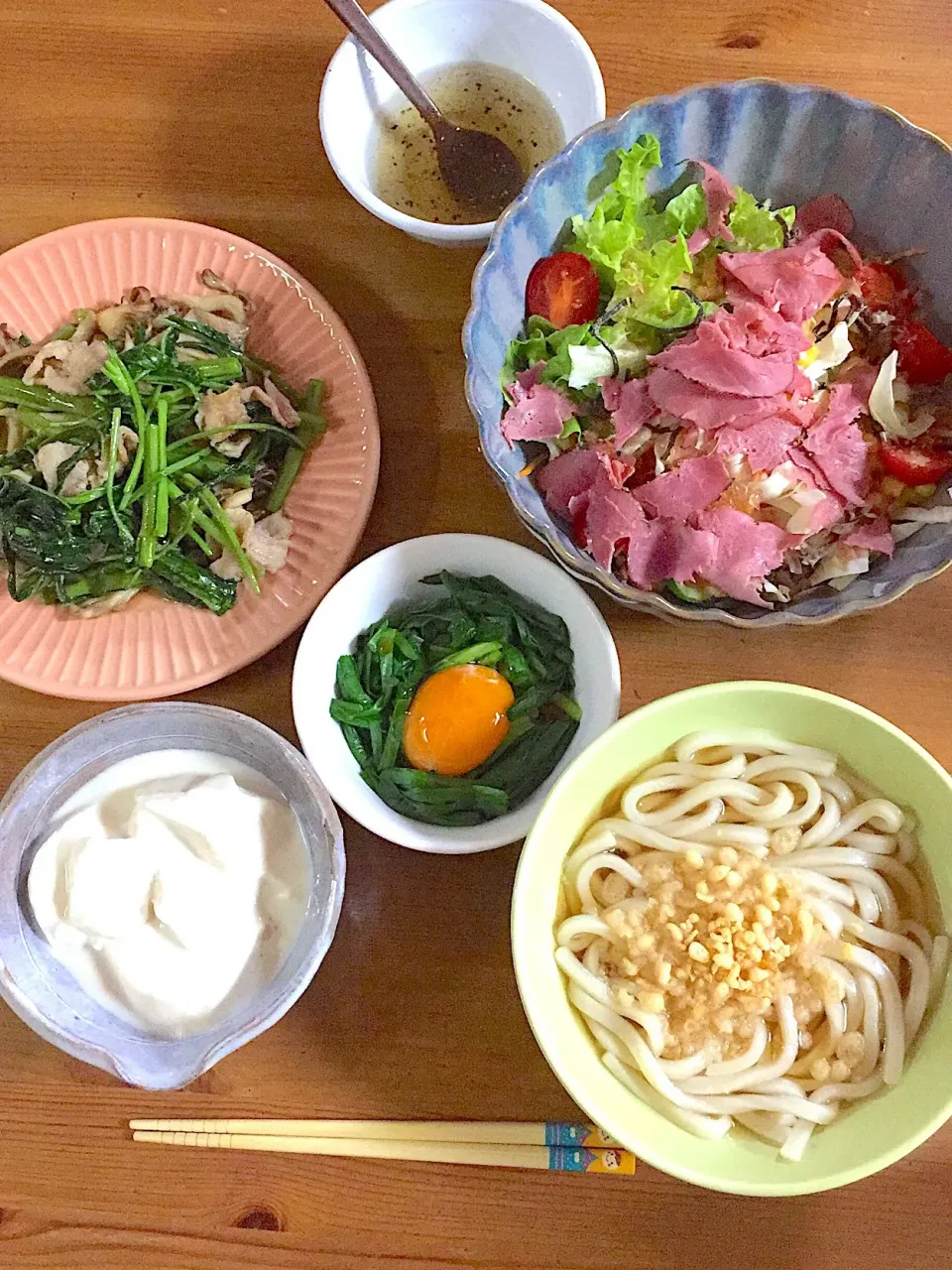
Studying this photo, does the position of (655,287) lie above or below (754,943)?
above

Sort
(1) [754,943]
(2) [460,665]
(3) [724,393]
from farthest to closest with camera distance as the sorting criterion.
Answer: (2) [460,665]
(3) [724,393]
(1) [754,943]

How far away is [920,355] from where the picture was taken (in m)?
1.33

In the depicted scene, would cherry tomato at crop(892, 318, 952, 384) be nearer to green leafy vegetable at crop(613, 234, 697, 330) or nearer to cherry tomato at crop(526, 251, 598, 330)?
green leafy vegetable at crop(613, 234, 697, 330)

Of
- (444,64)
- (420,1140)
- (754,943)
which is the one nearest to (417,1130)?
(420,1140)

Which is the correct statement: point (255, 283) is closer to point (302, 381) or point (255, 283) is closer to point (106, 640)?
point (302, 381)

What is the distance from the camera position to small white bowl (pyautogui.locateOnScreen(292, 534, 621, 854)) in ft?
4.31

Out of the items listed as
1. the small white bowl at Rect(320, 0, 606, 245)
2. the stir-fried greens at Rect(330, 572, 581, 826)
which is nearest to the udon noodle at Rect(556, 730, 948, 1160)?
the stir-fried greens at Rect(330, 572, 581, 826)

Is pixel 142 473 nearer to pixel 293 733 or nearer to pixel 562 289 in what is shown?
pixel 293 733

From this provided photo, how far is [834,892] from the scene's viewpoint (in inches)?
49.3

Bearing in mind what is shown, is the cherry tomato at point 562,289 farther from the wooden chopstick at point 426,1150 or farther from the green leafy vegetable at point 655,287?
the wooden chopstick at point 426,1150

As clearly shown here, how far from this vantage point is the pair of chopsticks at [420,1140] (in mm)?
1328

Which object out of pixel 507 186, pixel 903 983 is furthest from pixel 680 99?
pixel 903 983

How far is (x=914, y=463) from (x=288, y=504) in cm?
83

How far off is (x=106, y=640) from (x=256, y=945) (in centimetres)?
47
